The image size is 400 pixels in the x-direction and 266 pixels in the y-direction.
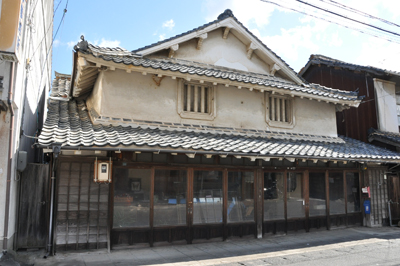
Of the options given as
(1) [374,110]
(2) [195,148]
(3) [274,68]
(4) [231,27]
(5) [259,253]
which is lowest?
(5) [259,253]

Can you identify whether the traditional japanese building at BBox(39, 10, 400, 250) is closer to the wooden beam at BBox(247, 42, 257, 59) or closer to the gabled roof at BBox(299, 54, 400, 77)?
the wooden beam at BBox(247, 42, 257, 59)

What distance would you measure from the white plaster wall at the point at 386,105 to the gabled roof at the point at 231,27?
568 cm

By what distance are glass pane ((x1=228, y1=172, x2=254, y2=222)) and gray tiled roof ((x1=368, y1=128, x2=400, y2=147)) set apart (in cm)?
839

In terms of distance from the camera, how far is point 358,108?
17.1 meters

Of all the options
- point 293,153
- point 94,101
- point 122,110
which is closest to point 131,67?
point 122,110

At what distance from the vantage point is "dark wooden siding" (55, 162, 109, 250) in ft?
27.3

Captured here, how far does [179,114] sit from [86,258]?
5.52m

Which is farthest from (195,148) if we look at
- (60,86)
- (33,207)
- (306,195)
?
(60,86)

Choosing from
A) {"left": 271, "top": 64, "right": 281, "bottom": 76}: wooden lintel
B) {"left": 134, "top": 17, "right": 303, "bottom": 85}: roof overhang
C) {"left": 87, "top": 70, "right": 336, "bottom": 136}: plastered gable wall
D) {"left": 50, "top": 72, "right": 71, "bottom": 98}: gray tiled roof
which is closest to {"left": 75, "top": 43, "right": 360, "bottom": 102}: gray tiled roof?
{"left": 271, "top": 64, "right": 281, "bottom": 76}: wooden lintel

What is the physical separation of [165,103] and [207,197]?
3.64 metres

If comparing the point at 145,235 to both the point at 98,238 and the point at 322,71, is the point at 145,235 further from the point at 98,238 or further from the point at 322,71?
the point at 322,71

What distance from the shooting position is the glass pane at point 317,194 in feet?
39.9

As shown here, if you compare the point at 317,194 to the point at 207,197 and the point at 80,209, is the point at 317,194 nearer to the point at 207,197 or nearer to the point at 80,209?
the point at 207,197

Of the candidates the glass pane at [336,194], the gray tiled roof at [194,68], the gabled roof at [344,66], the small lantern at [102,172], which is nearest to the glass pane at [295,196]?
the glass pane at [336,194]
